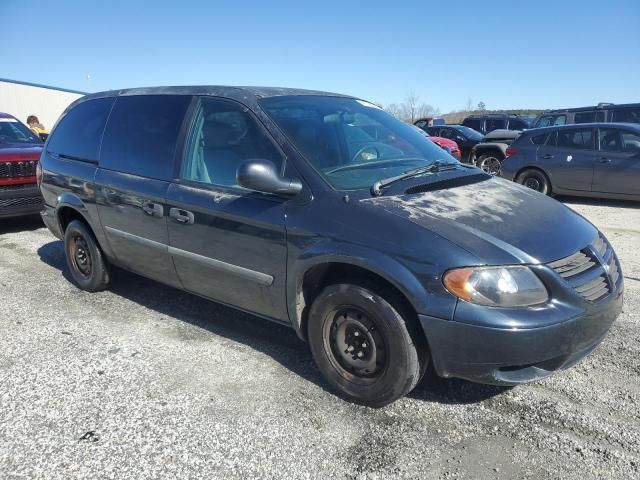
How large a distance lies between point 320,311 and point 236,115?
1.42m

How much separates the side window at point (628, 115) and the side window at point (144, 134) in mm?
12094

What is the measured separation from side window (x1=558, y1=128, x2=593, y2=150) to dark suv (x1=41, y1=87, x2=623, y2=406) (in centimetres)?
668

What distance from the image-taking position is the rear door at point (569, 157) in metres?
8.95

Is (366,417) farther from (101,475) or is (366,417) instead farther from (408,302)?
(101,475)

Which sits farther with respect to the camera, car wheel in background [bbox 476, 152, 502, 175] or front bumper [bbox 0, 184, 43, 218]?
car wheel in background [bbox 476, 152, 502, 175]

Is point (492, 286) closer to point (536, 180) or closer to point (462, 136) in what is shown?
point (536, 180)

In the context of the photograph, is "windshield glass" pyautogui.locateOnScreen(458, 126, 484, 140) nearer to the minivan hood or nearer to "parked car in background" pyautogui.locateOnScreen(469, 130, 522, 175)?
"parked car in background" pyautogui.locateOnScreen(469, 130, 522, 175)

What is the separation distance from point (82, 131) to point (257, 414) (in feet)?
10.4

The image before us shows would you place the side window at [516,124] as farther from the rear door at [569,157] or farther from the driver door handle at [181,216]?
the driver door handle at [181,216]

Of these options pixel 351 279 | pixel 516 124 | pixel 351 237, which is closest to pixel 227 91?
pixel 351 237

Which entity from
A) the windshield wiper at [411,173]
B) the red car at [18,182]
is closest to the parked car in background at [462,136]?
the red car at [18,182]

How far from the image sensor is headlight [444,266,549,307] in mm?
2307

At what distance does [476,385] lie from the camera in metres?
2.99

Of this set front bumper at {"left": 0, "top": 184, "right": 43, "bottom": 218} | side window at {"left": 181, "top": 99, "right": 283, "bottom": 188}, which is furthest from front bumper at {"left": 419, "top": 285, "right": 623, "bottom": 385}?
front bumper at {"left": 0, "top": 184, "right": 43, "bottom": 218}
